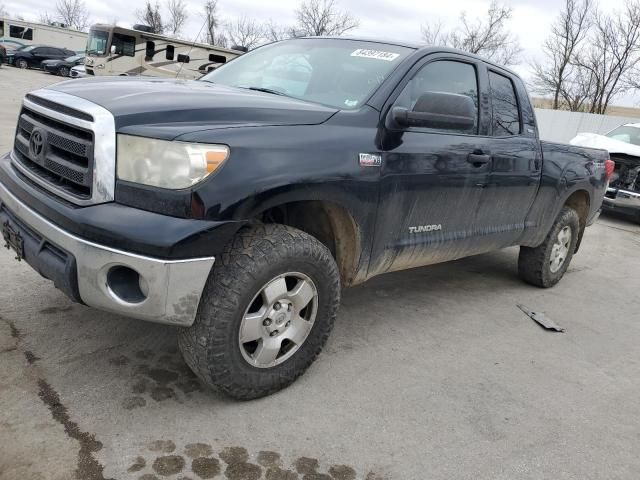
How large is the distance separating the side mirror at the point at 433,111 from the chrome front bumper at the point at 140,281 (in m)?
1.31

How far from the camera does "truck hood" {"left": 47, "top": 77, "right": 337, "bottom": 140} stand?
238cm

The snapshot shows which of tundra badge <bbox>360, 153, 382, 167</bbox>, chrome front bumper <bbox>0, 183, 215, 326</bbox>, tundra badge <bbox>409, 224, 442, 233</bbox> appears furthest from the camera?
tundra badge <bbox>409, 224, 442, 233</bbox>

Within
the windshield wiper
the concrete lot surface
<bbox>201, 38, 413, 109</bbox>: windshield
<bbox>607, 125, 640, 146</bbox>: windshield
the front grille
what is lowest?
the concrete lot surface

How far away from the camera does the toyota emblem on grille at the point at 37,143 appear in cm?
269

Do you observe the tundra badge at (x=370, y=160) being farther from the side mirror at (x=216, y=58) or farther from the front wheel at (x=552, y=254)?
the side mirror at (x=216, y=58)

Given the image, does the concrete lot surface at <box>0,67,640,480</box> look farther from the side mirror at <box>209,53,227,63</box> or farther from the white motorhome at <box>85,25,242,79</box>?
the side mirror at <box>209,53,227,63</box>

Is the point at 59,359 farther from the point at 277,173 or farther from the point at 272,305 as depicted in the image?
the point at 277,173

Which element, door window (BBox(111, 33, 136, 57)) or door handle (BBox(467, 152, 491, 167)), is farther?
door window (BBox(111, 33, 136, 57))

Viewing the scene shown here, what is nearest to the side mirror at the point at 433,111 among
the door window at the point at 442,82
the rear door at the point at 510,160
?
the door window at the point at 442,82

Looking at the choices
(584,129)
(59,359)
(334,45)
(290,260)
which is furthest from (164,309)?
(584,129)

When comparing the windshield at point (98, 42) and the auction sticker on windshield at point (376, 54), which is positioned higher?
the auction sticker on windshield at point (376, 54)

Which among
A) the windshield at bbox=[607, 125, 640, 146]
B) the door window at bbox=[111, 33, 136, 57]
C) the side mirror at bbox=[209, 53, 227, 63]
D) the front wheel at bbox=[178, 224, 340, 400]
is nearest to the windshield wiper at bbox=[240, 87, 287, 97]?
the front wheel at bbox=[178, 224, 340, 400]

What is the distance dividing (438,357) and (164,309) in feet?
6.17

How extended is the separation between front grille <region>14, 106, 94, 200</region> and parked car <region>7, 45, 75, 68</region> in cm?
3535
